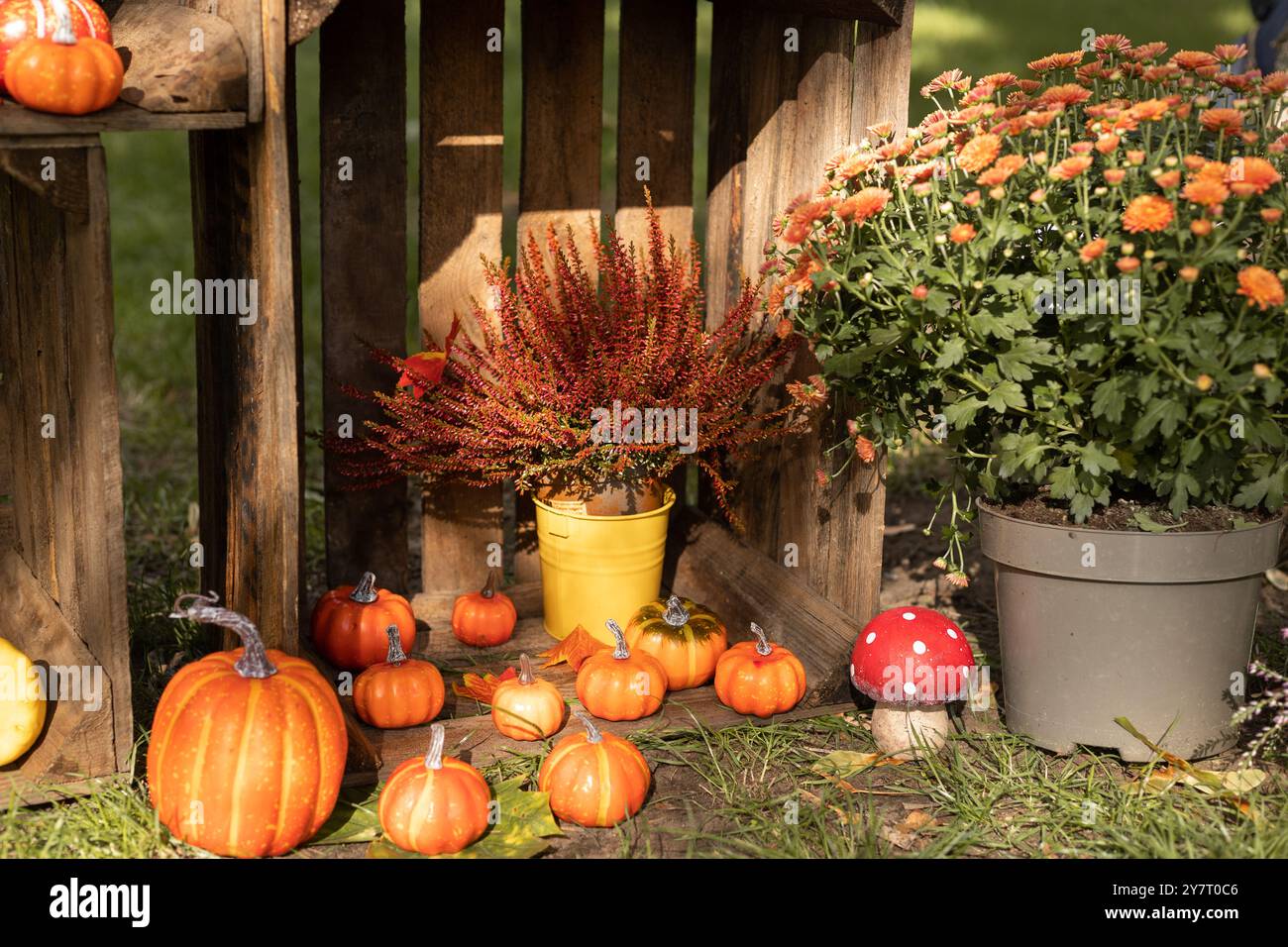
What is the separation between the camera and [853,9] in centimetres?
315

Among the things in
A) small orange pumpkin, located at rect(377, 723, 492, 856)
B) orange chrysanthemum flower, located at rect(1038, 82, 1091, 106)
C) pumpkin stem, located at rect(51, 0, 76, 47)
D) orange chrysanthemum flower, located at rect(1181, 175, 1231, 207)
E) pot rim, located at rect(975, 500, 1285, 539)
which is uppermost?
pumpkin stem, located at rect(51, 0, 76, 47)

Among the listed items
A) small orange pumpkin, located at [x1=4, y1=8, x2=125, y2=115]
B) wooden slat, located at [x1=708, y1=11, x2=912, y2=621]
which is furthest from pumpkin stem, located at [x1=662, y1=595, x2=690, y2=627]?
small orange pumpkin, located at [x1=4, y1=8, x2=125, y2=115]

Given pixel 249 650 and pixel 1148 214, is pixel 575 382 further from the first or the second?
pixel 1148 214

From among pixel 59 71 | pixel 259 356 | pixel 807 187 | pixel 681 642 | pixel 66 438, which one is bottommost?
pixel 681 642

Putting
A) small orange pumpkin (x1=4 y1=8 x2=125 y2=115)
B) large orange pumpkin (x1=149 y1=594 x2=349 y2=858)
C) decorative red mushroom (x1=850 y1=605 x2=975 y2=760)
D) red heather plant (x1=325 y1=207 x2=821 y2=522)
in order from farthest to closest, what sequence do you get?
1. red heather plant (x1=325 y1=207 x2=821 y2=522)
2. decorative red mushroom (x1=850 y1=605 x2=975 y2=760)
3. large orange pumpkin (x1=149 y1=594 x2=349 y2=858)
4. small orange pumpkin (x1=4 y1=8 x2=125 y2=115)

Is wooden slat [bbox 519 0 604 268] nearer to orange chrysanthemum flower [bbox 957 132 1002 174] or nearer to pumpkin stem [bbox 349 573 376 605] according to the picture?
pumpkin stem [bbox 349 573 376 605]

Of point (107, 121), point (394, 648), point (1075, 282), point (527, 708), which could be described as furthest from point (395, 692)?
point (1075, 282)

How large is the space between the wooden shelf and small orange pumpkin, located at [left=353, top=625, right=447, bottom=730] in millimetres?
1191

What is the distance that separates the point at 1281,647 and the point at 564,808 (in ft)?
6.73

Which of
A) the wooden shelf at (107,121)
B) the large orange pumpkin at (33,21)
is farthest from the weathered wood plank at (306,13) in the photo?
the large orange pumpkin at (33,21)

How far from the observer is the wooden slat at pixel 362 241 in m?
3.43

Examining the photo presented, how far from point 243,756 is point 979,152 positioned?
1802 millimetres

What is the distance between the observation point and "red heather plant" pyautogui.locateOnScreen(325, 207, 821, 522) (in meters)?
3.32

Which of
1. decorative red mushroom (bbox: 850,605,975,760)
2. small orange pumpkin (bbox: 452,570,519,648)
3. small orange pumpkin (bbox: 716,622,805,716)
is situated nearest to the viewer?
decorative red mushroom (bbox: 850,605,975,760)
